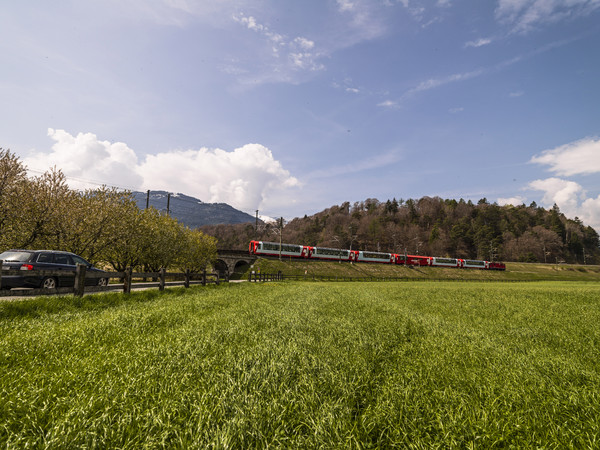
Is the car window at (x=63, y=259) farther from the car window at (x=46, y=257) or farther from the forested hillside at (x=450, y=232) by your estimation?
the forested hillside at (x=450, y=232)

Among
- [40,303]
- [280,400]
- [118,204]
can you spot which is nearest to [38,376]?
[280,400]

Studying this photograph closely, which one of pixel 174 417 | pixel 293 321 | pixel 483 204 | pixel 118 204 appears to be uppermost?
pixel 483 204

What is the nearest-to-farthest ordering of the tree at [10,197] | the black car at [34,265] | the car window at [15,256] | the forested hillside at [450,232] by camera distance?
the black car at [34,265] → the car window at [15,256] → the tree at [10,197] → the forested hillside at [450,232]

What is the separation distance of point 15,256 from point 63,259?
5.92 ft

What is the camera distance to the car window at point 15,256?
34.3 ft

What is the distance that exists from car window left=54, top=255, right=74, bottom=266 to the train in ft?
143

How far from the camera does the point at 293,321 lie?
617 cm

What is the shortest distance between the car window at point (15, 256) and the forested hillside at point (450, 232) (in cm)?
9372

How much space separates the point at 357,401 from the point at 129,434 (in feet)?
6.20

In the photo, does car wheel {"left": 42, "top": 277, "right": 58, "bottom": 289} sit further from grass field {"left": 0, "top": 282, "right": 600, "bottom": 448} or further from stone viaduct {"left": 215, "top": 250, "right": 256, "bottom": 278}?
stone viaduct {"left": 215, "top": 250, "right": 256, "bottom": 278}

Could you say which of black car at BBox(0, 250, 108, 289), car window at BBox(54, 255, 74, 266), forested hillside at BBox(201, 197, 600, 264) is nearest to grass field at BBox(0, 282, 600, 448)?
black car at BBox(0, 250, 108, 289)

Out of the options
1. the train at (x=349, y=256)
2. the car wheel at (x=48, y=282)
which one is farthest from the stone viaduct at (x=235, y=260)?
the car wheel at (x=48, y=282)

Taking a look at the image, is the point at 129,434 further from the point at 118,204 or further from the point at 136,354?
the point at 118,204

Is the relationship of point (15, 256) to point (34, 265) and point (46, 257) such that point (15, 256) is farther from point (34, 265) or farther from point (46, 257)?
point (46, 257)
